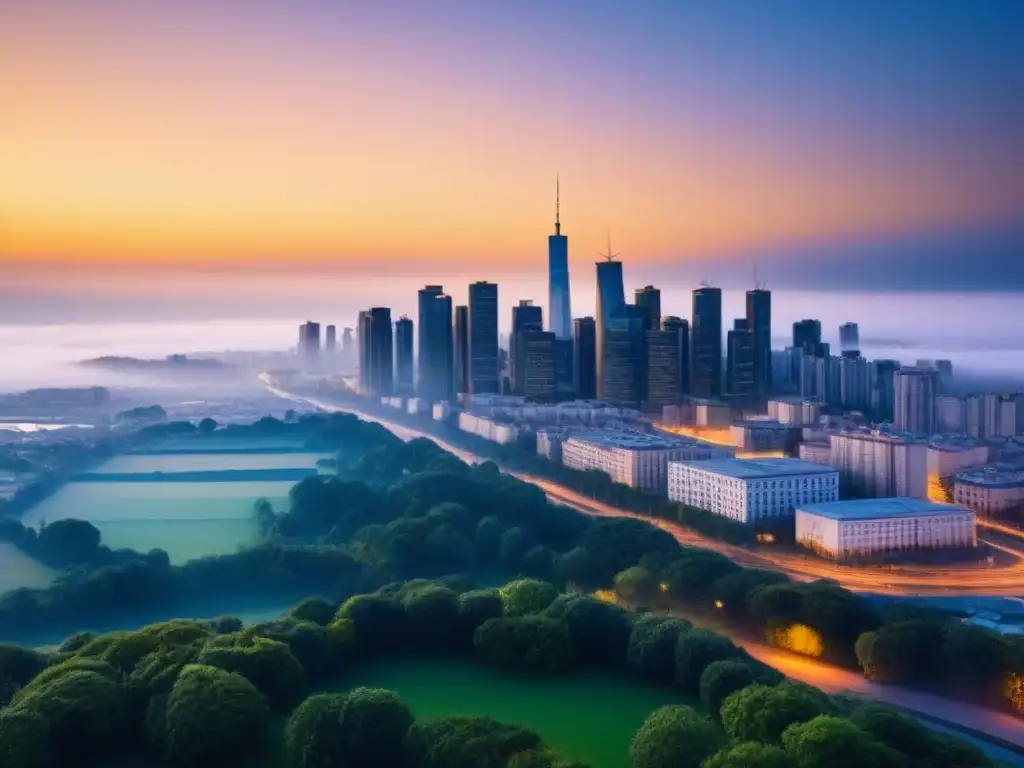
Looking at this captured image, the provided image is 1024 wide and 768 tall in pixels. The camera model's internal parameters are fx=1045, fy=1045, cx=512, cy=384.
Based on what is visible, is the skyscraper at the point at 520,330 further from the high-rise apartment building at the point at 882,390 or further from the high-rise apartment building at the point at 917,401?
the high-rise apartment building at the point at 917,401

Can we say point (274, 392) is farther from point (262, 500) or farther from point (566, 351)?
point (262, 500)

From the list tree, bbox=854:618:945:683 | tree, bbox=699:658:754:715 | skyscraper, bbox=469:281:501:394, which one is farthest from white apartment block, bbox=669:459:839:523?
skyscraper, bbox=469:281:501:394

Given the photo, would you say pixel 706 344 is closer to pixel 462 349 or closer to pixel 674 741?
pixel 462 349

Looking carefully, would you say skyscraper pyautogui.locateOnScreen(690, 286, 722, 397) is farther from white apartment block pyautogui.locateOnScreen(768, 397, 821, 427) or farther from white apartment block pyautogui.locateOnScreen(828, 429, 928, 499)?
white apartment block pyautogui.locateOnScreen(828, 429, 928, 499)

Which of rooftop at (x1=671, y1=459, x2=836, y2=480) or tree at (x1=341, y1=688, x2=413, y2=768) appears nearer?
tree at (x1=341, y1=688, x2=413, y2=768)

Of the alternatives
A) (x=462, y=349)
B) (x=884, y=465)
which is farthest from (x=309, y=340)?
(x=884, y=465)

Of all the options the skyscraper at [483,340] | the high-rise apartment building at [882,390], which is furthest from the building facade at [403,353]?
the high-rise apartment building at [882,390]
